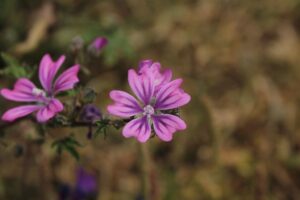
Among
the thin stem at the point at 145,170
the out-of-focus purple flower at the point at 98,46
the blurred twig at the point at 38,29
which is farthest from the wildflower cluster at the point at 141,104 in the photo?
the blurred twig at the point at 38,29

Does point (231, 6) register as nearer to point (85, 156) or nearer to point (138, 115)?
point (85, 156)

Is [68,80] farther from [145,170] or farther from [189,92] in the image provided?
[189,92]

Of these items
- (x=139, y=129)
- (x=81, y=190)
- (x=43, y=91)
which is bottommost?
(x=139, y=129)

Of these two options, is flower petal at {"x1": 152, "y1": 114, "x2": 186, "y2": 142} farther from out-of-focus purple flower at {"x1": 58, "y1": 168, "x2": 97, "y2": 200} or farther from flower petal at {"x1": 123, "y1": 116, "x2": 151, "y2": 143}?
out-of-focus purple flower at {"x1": 58, "y1": 168, "x2": 97, "y2": 200}

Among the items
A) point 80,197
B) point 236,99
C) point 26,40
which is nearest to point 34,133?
point 80,197

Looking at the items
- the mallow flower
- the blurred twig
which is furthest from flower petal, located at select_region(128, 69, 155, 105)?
the blurred twig

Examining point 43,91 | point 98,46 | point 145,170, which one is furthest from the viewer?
point 145,170

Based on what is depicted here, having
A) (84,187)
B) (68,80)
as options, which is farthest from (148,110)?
(84,187)
